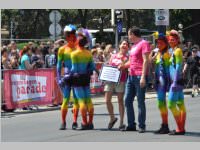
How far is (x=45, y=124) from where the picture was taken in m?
13.9

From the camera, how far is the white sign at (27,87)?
17.7m

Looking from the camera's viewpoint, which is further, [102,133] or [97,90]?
[97,90]

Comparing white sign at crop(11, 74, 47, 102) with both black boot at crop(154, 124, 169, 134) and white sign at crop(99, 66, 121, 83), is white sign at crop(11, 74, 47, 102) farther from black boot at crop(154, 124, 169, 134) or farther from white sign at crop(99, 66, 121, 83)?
black boot at crop(154, 124, 169, 134)

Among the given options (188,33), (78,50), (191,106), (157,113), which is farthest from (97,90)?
(188,33)

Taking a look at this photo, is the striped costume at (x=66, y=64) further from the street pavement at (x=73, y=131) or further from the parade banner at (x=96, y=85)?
the parade banner at (x=96, y=85)

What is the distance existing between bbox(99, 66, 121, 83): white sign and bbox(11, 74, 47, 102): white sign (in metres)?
5.75

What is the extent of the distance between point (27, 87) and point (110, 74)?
618cm

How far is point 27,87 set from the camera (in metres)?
18.0

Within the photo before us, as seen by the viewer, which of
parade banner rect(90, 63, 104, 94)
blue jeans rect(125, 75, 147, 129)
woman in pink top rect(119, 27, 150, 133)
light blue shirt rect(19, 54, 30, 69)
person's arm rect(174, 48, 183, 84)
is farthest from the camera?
parade banner rect(90, 63, 104, 94)

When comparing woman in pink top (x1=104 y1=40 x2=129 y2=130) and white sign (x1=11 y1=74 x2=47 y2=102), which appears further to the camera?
white sign (x1=11 y1=74 x2=47 y2=102)

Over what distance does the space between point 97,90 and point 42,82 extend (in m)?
4.49

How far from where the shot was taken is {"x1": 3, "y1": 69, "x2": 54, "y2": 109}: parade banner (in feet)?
57.7

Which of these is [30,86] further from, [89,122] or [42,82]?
[89,122]

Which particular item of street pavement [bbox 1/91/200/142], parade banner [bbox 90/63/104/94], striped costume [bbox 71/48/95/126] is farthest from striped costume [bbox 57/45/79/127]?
parade banner [bbox 90/63/104/94]
